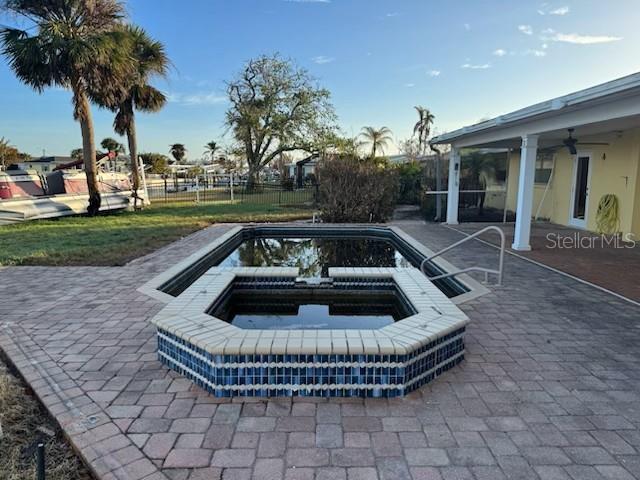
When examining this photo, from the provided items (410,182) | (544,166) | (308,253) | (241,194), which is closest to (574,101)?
(308,253)

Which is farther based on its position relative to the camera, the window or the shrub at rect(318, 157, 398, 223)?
the window

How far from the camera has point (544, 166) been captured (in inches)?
489

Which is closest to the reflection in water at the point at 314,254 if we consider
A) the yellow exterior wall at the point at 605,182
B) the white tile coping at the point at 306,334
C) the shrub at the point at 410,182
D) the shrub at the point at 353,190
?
the shrub at the point at 353,190

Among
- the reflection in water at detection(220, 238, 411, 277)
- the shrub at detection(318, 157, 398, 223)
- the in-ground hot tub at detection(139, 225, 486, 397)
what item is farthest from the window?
the in-ground hot tub at detection(139, 225, 486, 397)

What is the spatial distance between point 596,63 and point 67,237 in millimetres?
13786

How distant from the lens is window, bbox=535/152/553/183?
12188 millimetres

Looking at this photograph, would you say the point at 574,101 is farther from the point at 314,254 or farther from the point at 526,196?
the point at 314,254

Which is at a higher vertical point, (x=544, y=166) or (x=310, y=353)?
(x=544, y=166)

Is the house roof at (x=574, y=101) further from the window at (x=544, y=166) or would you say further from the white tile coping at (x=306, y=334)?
the window at (x=544, y=166)

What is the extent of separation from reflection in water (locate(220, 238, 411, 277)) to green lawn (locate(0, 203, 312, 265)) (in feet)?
6.19

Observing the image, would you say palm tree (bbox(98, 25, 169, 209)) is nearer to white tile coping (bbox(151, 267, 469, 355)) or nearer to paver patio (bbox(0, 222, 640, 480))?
paver patio (bbox(0, 222, 640, 480))

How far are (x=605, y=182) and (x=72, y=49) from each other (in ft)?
47.7

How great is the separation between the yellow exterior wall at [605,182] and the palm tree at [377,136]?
25621mm

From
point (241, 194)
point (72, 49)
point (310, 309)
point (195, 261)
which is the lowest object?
point (310, 309)
